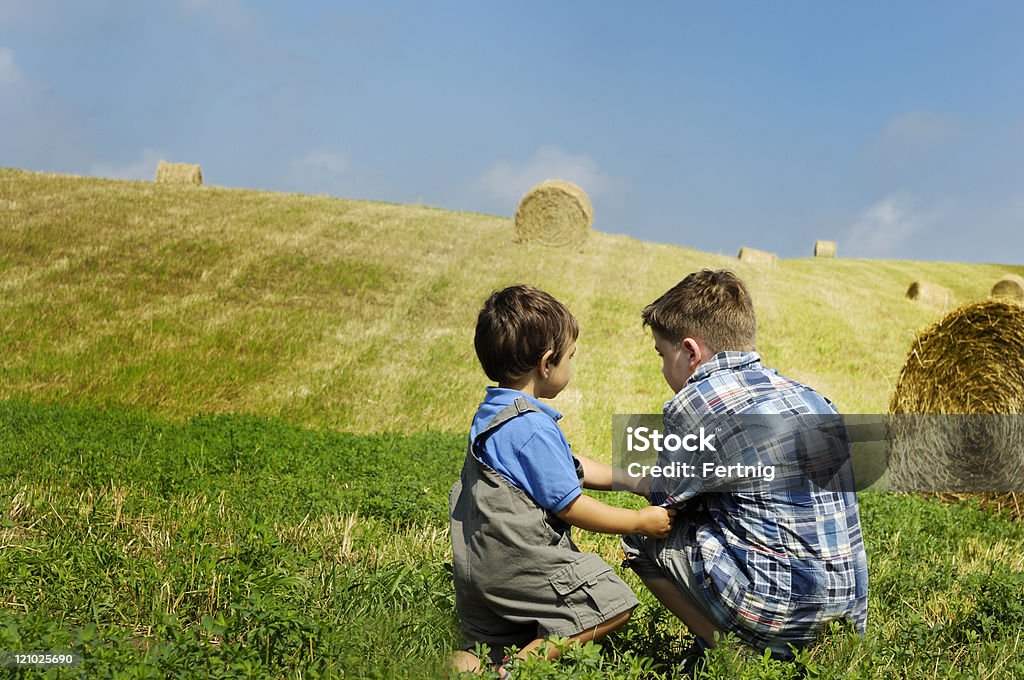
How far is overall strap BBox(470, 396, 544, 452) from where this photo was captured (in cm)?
350

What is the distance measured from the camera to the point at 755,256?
3356 centimetres

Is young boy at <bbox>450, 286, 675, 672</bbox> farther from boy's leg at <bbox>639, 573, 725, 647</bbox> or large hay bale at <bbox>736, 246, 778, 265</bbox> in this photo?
large hay bale at <bbox>736, 246, 778, 265</bbox>

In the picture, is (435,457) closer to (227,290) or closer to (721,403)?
(721,403)

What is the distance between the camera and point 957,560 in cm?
605

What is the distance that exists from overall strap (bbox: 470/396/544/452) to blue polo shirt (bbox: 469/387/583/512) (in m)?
0.02

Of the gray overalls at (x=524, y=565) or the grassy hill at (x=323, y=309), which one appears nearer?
the gray overalls at (x=524, y=565)

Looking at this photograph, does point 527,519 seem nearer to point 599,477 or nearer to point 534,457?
point 534,457

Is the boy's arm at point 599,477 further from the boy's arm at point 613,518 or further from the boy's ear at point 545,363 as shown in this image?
the boy's ear at point 545,363

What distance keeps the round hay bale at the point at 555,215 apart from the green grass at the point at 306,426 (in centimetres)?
71

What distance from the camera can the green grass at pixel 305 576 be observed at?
3445 millimetres

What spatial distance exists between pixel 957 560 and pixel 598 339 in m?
11.0

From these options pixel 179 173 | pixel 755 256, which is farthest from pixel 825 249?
pixel 179 173

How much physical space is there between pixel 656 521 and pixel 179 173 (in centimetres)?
3112

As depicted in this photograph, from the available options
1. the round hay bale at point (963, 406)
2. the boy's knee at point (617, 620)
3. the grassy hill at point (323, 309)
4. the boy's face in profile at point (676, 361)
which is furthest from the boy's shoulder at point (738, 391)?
the grassy hill at point (323, 309)
